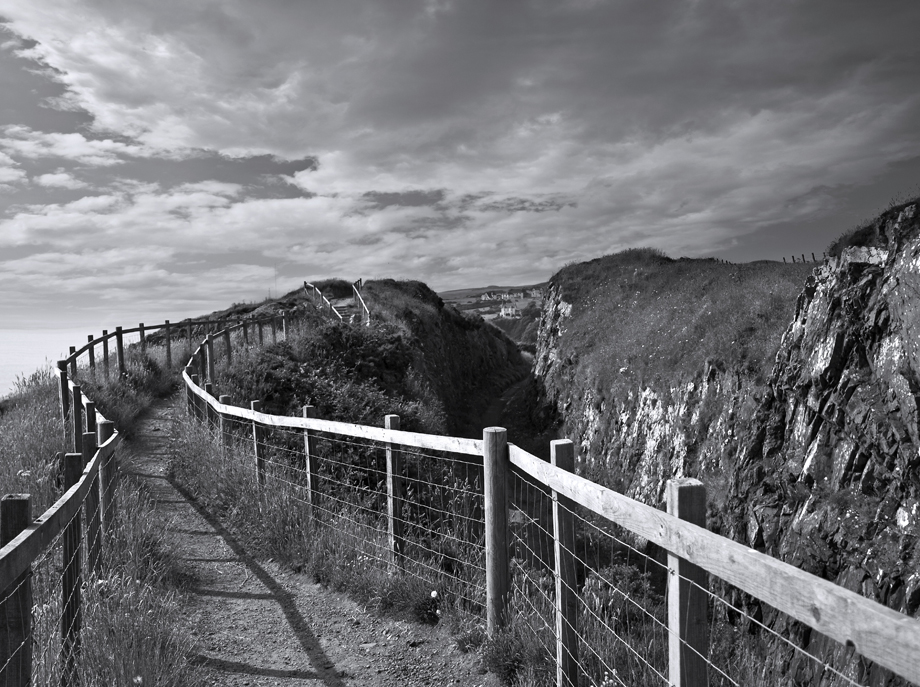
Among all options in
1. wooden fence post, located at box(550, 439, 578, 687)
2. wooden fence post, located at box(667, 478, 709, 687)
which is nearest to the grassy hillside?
wooden fence post, located at box(550, 439, 578, 687)

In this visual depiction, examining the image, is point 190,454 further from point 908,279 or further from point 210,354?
point 908,279

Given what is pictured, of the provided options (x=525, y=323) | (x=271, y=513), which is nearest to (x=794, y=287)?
(x=271, y=513)

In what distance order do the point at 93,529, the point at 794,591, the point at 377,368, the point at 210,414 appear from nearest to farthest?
the point at 794,591, the point at 93,529, the point at 210,414, the point at 377,368

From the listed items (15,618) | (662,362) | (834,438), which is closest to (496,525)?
(15,618)

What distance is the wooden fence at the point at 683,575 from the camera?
1814 mm

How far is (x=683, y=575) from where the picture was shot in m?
2.84

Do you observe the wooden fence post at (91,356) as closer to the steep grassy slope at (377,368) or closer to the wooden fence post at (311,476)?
the steep grassy slope at (377,368)

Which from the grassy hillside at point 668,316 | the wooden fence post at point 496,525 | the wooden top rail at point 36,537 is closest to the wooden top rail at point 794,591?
the wooden fence post at point 496,525

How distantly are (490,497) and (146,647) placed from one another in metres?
2.56

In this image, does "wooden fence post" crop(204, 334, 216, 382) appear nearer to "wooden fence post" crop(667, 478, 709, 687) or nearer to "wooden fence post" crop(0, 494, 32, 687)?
"wooden fence post" crop(0, 494, 32, 687)

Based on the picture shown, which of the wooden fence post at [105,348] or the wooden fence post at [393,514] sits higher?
the wooden fence post at [105,348]

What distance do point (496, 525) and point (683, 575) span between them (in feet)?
7.44

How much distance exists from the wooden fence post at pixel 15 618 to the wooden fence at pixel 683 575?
2864 mm

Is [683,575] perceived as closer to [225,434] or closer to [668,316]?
[225,434]
